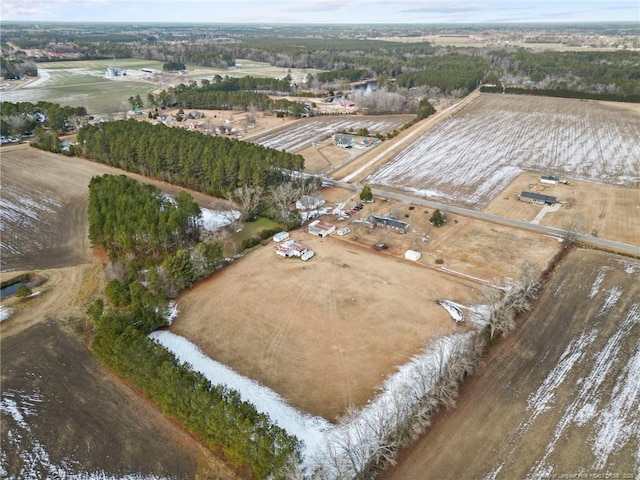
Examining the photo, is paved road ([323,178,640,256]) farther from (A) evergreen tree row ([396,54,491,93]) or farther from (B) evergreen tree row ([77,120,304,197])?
(A) evergreen tree row ([396,54,491,93])

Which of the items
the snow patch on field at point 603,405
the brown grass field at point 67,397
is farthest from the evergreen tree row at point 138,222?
the snow patch on field at point 603,405

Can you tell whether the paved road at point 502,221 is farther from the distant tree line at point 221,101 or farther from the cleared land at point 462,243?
the distant tree line at point 221,101

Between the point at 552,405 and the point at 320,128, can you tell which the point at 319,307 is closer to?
the point at 552,405

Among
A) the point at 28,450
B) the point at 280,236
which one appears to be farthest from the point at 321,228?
the point at 28,450

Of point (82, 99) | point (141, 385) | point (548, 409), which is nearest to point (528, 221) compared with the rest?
point (548, 409)

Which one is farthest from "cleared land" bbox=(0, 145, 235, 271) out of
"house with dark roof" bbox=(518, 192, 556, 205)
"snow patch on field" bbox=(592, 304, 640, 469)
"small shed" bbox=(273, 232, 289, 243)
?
"snow patch on field" bbox=(592, 304, 640, 469)

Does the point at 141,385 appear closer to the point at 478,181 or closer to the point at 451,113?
the point at 478,181
